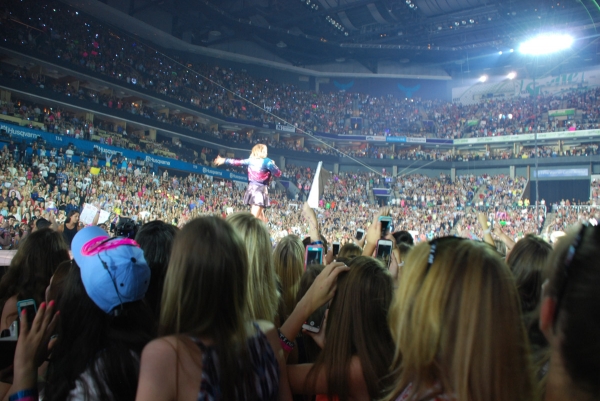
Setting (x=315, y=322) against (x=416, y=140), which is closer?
(x=315, y=322)

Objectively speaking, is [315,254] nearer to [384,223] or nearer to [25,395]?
[384,223]

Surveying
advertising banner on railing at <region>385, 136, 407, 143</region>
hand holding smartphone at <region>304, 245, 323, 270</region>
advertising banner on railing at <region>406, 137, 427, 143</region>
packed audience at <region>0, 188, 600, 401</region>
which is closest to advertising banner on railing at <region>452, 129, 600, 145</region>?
advertising banner on railing at <region>406, 137, 427, 143</region>

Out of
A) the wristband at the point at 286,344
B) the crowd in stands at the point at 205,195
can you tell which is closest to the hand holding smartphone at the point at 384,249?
the wristband at the point at 286,344

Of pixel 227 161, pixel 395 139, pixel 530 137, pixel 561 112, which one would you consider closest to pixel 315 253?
pixel 227 161

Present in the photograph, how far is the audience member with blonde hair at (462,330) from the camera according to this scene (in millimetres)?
1339

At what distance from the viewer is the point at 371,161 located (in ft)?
131

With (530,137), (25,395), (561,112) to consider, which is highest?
(561,112)

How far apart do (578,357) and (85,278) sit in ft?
5.61

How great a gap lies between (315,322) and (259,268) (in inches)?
17.2

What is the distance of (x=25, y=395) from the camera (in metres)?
1.75

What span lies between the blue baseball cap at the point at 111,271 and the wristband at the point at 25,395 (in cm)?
42

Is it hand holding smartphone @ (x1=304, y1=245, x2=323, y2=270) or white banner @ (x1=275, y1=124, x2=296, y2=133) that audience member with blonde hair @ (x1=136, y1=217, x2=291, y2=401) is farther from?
white banner @ (x1=275, y1=124, x2=296, y2=133)

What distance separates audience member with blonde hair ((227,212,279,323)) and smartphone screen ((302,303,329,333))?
0.21m

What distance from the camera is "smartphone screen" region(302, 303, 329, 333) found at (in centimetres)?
233
